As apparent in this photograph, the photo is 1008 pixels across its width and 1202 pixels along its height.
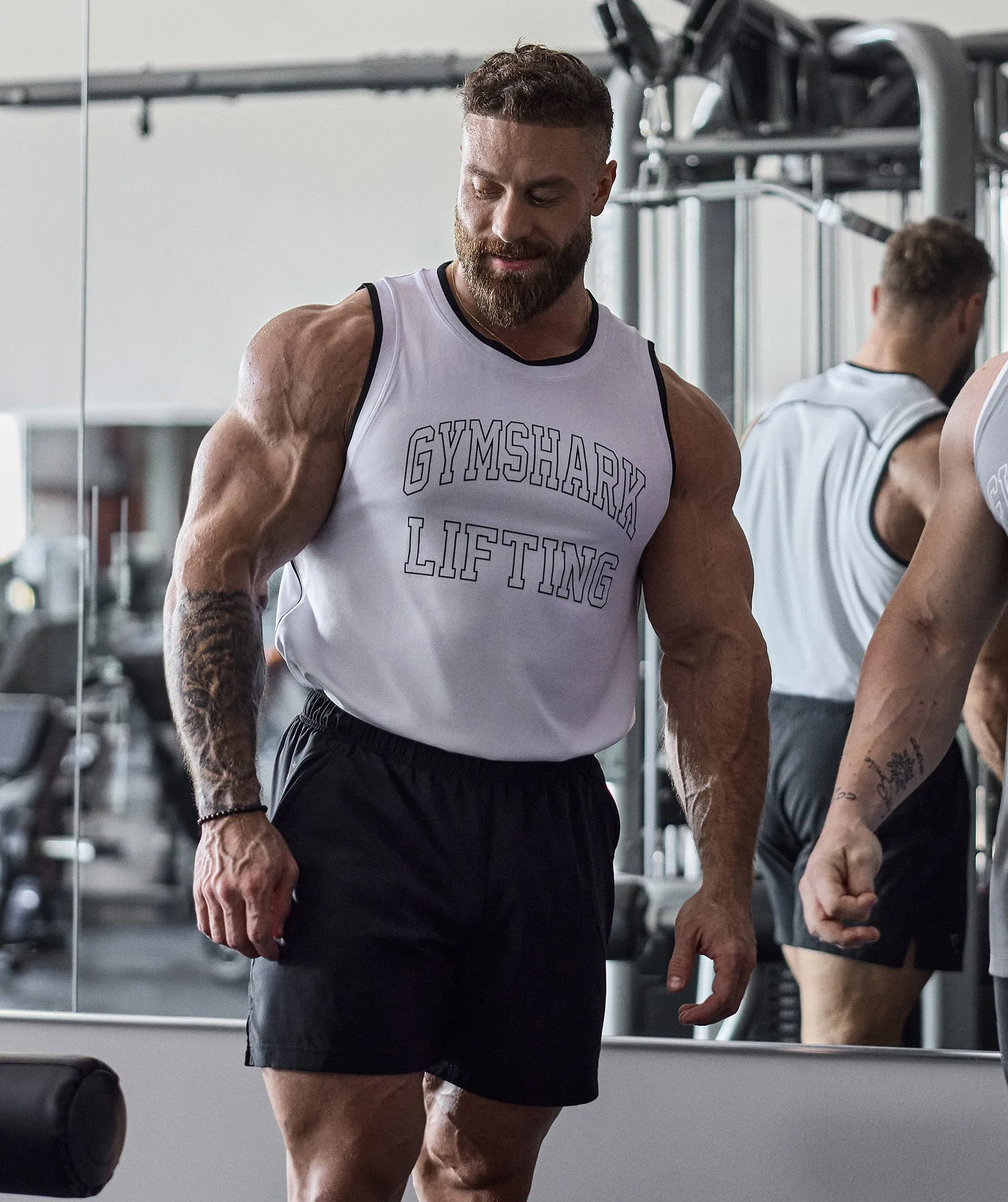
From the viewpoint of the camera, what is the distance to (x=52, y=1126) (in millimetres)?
715

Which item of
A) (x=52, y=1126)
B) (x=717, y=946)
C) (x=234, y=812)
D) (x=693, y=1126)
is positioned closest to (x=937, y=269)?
(x=717, y=946)

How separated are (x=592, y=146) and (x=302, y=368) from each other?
13.8 inches

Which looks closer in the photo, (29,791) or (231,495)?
(231,495)

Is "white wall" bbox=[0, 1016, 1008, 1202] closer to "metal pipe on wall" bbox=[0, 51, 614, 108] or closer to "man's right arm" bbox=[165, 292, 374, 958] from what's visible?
"man's right arm" bbox=[165, 292, 374, 958]

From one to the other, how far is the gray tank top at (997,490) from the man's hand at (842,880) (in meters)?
0.10

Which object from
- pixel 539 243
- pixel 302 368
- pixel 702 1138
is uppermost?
pixel 539 243

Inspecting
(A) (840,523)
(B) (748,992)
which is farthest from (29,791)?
(A) (840,523)

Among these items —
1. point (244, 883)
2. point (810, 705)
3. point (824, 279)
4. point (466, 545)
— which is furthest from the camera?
point (824, 279)

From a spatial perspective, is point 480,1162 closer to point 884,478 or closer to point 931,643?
point 931,643

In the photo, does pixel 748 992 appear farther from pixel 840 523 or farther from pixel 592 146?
pixel 592 146

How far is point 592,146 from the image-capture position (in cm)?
134

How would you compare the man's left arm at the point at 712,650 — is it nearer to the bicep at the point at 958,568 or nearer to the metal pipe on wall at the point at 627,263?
the bicep at the point at 958,568

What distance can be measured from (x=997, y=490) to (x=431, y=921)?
64 cm

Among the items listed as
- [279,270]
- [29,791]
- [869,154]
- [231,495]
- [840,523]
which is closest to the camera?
[231,495]
